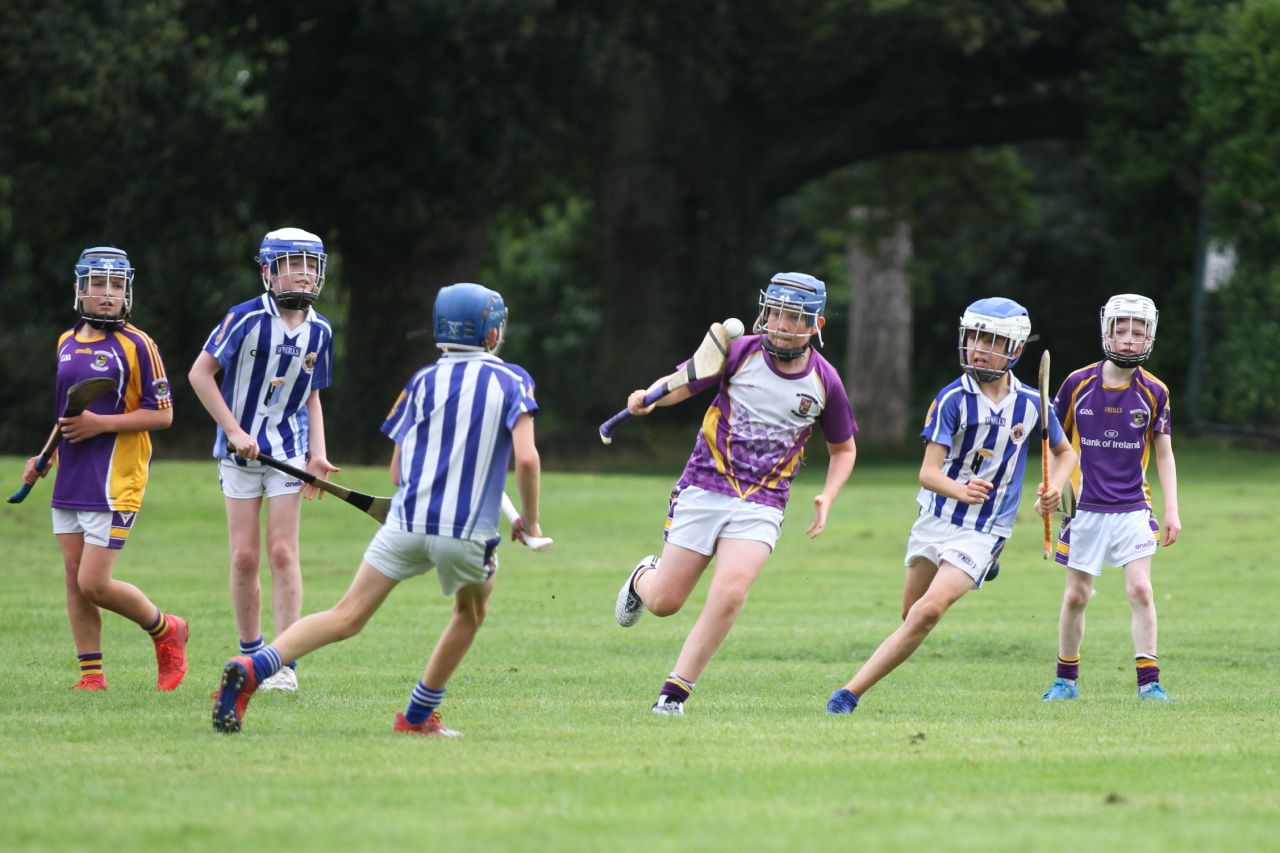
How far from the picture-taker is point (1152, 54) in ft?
103

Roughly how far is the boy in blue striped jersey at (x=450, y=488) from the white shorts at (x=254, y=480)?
6.14ft

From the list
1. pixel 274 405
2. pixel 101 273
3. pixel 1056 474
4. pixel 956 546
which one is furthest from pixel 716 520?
pixel 101 273

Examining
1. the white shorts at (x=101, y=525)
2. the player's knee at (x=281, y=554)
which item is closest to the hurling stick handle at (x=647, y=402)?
the player's knee at (x=281, y=554)

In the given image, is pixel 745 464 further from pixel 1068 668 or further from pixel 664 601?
pixel 1068 668

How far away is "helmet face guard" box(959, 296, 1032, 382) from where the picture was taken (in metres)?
9.19

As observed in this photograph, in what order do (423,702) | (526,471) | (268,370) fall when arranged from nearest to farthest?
1. (526,471)
2. (423,702)
3. (268,370)

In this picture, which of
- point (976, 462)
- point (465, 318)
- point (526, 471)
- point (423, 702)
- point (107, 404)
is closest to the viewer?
point (526, 471)

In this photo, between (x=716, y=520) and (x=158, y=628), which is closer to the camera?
(x=716, y=520)

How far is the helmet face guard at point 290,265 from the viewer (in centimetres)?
934

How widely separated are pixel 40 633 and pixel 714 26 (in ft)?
62.9

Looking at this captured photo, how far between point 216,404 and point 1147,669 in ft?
15.7

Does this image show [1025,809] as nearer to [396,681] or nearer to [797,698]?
[797,698]

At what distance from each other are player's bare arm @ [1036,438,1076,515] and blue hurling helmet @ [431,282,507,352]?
9.69 ft

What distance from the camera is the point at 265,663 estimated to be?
301 inches
